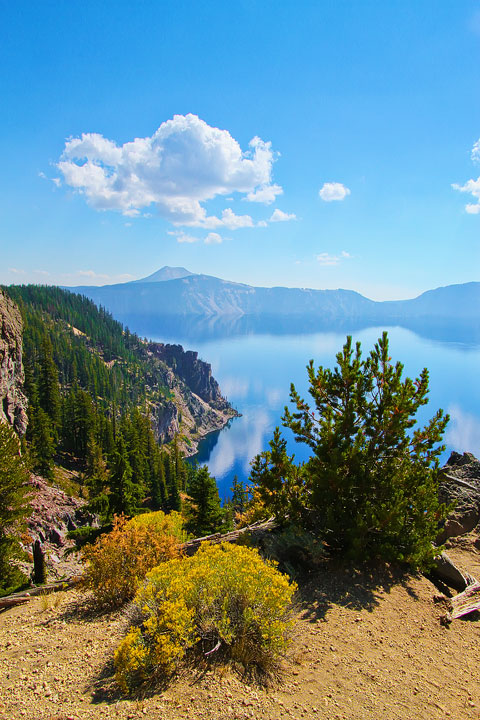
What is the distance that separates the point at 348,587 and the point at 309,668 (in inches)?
146

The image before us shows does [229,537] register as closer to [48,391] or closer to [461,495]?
[461,495]

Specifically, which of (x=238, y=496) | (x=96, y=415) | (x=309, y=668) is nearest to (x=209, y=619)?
(x=309, y=668)

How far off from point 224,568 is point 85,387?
131611mm

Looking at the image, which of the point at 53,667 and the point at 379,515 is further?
the point at 379,515

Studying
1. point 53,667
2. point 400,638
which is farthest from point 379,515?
point 53,667

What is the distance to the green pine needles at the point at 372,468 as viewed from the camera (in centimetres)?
1026

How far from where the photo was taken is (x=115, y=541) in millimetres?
10547

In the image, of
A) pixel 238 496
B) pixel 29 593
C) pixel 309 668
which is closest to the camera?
pixel 309 668

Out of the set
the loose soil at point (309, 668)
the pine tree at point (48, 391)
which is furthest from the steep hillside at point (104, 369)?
the loose soil at point (309, 668)

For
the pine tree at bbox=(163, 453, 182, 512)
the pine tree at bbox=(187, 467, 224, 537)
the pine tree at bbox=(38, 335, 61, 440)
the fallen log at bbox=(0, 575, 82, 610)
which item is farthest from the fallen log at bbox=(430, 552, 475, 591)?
the pine tree at bbox=(38, 335, 61, 440)

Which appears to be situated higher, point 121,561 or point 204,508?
point 121,561

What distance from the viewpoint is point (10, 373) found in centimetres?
5178

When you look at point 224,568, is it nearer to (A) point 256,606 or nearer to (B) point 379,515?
(A) point 256,606

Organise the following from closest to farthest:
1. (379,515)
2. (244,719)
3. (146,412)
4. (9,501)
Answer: (244,719) < (379,515) < (9,501) < (146,412)
